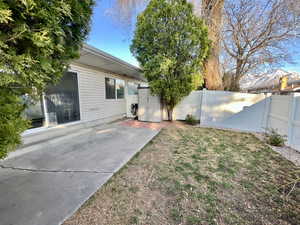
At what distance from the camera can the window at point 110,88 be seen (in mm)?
6486

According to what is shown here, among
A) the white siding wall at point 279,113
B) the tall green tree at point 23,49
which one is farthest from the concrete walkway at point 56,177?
the white siding wall at point 279,113

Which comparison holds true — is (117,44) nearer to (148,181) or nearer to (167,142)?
(167,142)

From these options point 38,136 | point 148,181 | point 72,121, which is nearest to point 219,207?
point 148,181

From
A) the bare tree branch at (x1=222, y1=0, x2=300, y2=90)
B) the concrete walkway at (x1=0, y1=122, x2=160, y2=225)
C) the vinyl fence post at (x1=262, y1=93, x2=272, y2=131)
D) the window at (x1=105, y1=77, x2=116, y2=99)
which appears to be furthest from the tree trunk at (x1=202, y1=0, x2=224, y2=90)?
the concrete walkway at (x1=0, y1=122, x2=160, y2=225)

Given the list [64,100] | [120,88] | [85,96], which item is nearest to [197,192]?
[64,100]

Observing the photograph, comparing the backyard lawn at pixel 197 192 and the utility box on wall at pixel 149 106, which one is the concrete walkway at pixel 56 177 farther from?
the utility box on wall at pixel 149 106

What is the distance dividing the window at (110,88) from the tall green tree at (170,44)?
1937mm

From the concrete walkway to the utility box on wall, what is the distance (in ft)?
10.3

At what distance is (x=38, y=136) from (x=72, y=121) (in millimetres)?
1197

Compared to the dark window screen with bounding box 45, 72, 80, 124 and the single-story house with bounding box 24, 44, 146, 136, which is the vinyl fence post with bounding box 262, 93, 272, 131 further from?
the dark window screen with bounding box 45, 72, 80, 124

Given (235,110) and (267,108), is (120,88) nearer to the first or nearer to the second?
(235,110)

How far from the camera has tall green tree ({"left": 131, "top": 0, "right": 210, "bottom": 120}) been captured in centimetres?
517

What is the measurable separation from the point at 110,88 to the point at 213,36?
223 inches

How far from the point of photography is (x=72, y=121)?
484 centimetres
